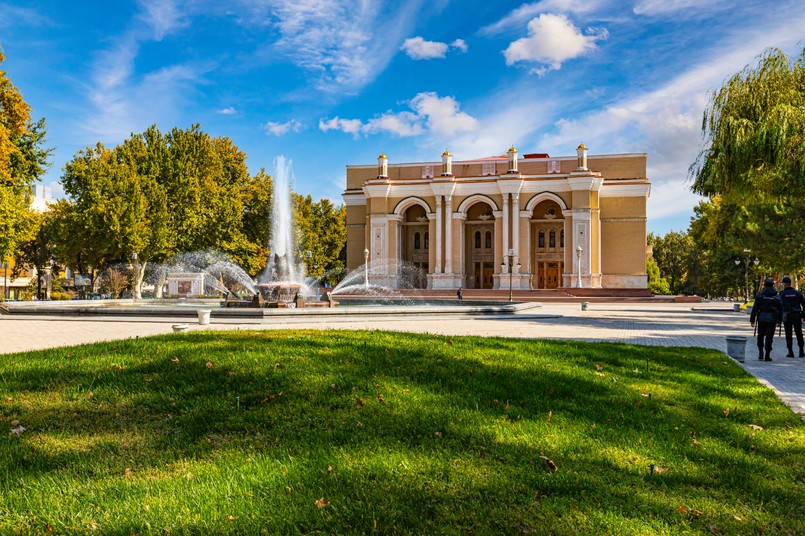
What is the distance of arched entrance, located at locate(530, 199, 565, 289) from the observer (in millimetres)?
53312

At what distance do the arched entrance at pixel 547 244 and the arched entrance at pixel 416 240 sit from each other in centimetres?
1062

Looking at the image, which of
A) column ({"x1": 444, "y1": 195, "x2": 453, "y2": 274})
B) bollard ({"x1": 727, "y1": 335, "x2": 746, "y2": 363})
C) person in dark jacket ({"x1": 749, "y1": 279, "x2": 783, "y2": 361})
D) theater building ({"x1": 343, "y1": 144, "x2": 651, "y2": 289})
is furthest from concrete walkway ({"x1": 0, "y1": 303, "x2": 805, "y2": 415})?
column ({"x1": 444, "y1": 195, "x2": 453, "y2": 274})

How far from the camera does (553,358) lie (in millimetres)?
8312

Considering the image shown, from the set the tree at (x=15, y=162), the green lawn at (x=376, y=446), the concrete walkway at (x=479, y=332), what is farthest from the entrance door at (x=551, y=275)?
the green lawn at (x=376, y=446)

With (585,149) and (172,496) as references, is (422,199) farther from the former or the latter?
(172,496)

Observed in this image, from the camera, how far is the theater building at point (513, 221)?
4947 centimetres

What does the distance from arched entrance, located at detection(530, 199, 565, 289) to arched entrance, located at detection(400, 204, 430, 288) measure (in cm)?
1062

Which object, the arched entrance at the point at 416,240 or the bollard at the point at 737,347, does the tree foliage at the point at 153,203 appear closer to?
the arched entrance at the point at 416,240

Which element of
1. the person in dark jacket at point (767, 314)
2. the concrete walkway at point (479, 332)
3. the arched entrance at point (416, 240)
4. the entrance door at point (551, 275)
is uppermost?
the arched entrance at point (416, 240)

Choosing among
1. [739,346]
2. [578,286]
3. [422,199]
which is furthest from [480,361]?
[422,199]

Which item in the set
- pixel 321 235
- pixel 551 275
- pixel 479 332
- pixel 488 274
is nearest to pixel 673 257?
pixel 551 275

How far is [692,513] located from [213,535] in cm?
295

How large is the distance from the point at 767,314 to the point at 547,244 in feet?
143

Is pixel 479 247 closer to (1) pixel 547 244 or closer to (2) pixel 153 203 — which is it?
(1) pixel 547 244
